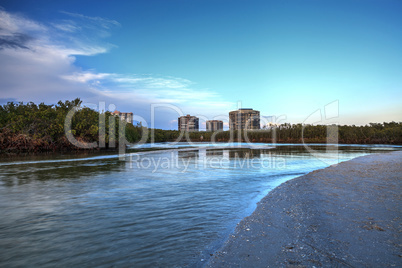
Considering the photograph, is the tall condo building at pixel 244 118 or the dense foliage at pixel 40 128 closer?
the dense foliage at pixel 40 128

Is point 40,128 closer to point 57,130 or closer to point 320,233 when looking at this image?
point 57,130

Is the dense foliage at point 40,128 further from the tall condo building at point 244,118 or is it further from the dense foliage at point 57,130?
the tall condo building at point 244,118

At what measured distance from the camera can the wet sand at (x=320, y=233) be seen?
3023 millimetres

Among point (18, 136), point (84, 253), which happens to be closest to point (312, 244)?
point (84, 253)

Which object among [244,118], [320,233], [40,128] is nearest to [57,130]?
[40,128]

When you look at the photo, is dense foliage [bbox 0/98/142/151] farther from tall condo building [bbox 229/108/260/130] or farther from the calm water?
tall condo building [bbox 229/108/260/130]

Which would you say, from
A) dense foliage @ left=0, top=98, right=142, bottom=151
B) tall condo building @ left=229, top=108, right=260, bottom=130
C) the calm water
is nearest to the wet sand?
the calm water

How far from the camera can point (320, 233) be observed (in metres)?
3.88

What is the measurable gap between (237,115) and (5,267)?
612ft

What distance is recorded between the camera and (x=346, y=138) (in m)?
57.3

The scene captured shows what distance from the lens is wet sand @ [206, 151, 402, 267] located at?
3.02m

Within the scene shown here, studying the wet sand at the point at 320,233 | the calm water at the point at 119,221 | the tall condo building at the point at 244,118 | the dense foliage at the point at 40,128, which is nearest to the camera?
the wet sand at the point at 320,233

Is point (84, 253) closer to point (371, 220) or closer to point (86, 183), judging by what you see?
point (371, 220)

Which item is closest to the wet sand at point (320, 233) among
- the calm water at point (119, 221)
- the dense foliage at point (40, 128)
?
the calm water at point (119, 221)
